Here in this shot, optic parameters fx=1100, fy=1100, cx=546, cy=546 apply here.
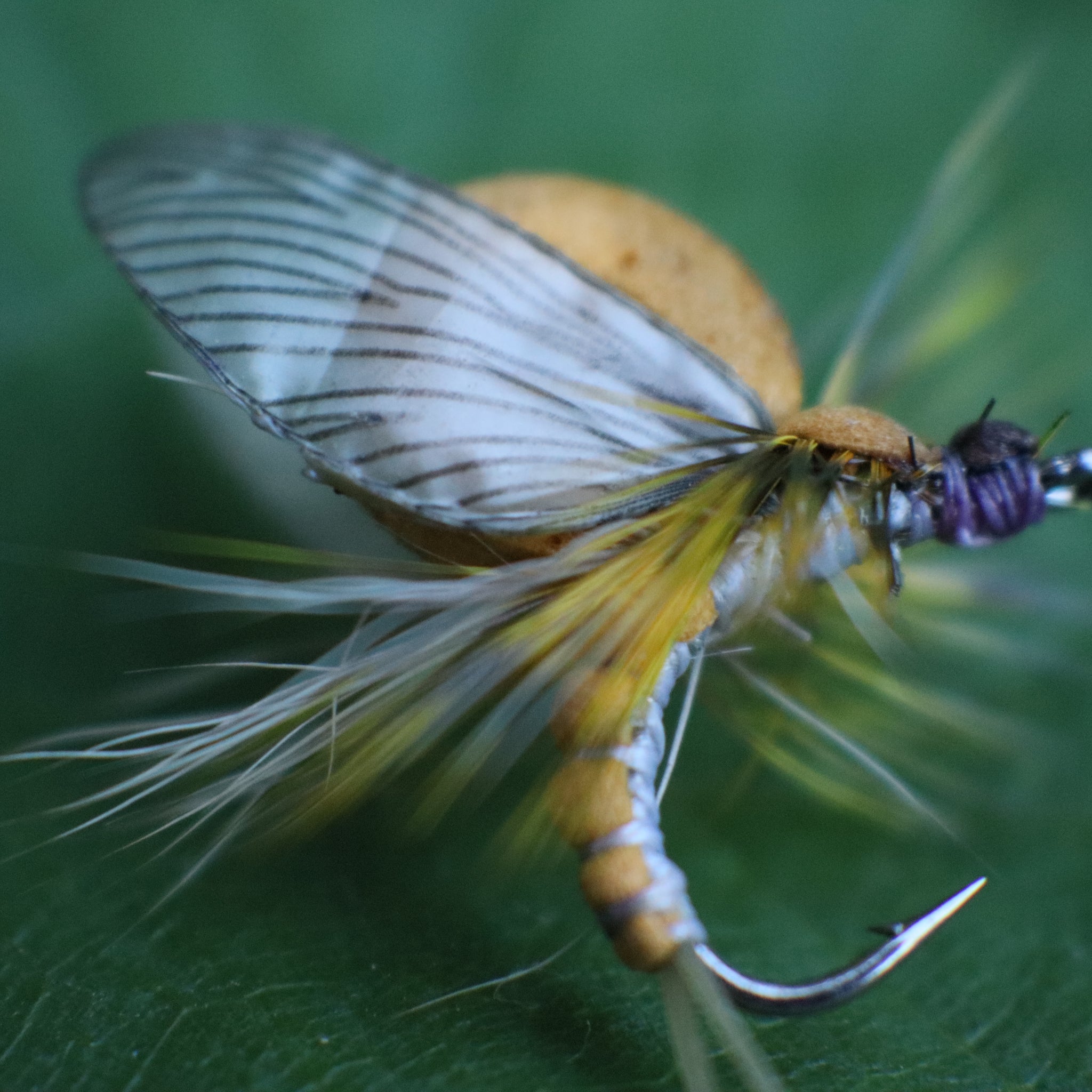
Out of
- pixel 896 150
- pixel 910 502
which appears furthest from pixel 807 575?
pixel 896 150

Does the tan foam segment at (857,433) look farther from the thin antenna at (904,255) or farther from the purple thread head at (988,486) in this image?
the thin antenna at (904,255)

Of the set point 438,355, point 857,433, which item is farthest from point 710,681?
point 438,355

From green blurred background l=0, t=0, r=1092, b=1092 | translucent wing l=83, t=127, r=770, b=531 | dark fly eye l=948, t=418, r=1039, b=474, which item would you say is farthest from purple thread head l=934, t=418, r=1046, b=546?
green blurred background l=0, t=0, r=1092, b=1092

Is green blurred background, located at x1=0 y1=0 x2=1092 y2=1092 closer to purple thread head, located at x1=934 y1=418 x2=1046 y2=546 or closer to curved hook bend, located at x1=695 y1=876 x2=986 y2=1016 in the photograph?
curved hook bend, located at x1=695 y1=876 x2=986 y2=1016

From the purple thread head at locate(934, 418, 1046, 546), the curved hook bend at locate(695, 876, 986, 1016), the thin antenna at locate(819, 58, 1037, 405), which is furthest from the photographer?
the thin antenna at locate(819, 58, 1037, 405)

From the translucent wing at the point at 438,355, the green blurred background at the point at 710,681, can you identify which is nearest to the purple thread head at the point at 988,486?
the translucent wing at the point at 438,355
